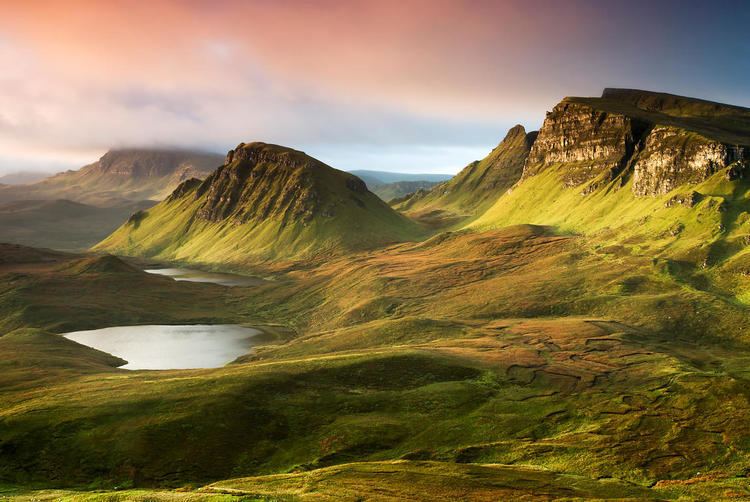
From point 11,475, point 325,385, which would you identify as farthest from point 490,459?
point 11,475

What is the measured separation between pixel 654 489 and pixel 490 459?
24.2 meters

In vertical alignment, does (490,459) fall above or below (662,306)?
below

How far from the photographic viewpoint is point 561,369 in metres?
140

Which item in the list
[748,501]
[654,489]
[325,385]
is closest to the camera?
[748,501]

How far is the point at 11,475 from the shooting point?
287ft

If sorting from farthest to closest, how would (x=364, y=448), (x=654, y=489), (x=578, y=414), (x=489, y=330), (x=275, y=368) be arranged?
1. (x=489, y=330)
2. (x=275, y=368)
3. (x=578, y=414)
4. (x=364, y=448)
5. (x=654, y=489)

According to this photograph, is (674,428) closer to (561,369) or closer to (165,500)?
(561,369)

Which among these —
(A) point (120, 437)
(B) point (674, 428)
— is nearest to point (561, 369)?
(B) point (674, 428)

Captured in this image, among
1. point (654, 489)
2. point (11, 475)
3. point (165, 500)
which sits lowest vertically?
point (11, 475)

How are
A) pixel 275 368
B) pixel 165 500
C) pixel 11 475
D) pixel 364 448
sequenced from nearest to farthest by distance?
pixel 165 500
pixel 11 475
pixel 364 448
pixel 275 368

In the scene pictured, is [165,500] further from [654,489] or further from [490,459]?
[654,489]

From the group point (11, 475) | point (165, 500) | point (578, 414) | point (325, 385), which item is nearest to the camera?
point (165, 500)

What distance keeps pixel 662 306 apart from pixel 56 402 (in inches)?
7118

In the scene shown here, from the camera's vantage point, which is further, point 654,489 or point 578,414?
point 578,414
